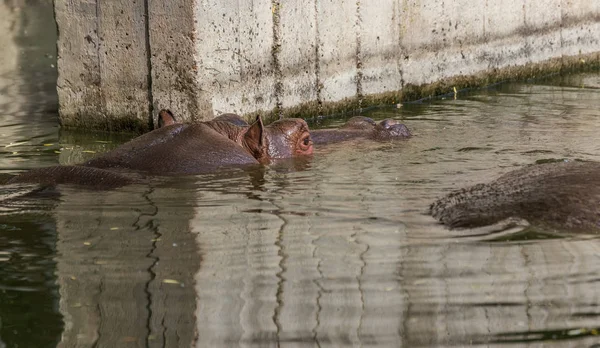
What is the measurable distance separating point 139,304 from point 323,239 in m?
1.15

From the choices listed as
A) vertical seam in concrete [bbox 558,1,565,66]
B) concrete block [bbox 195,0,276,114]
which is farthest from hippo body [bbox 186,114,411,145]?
vertical seam in concrete [bbox 558,1,565,66]

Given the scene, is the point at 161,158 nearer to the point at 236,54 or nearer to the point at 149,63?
the point at 149,63

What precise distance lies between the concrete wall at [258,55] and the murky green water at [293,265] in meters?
1.64

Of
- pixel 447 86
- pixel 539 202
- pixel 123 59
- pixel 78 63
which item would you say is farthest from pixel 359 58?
pixel 539 202

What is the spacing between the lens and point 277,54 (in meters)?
8.91

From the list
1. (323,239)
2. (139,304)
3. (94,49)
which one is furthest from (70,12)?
(139,304)

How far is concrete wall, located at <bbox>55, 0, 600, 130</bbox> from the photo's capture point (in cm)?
823

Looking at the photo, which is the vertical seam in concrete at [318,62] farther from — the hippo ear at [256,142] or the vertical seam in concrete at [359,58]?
the hippo ear at [256,142]

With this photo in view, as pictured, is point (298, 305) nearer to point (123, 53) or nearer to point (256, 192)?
point (256, 192)

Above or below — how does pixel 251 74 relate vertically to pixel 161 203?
above

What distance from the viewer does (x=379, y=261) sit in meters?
4.48

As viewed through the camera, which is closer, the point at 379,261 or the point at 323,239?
the point at 379,261

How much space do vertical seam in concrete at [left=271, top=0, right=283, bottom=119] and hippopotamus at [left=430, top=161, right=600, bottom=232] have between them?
384 centimetres

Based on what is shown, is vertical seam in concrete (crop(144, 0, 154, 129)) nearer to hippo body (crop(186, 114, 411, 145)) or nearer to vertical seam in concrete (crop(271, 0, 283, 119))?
vertical seam in concrete (crop(271, 0, 283, 119))
